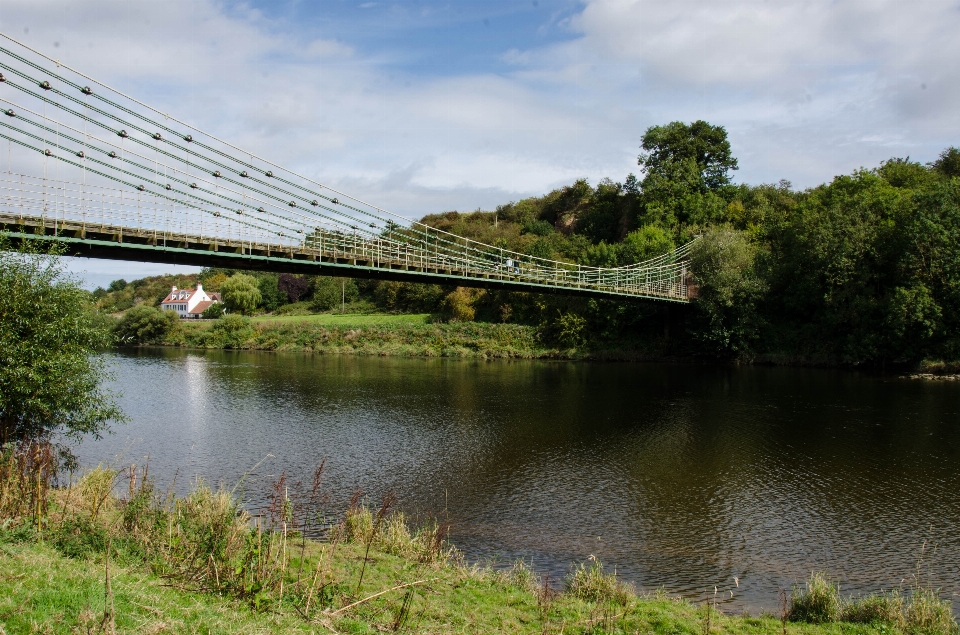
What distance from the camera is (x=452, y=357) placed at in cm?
4900

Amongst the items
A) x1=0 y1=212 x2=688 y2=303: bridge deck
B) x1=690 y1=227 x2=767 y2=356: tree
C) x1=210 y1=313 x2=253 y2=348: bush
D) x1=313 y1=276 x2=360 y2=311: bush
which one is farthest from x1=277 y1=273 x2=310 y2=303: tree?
x1=0 y1=212 x2=688 y2=303: bridge deck

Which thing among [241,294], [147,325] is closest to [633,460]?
[147,325]

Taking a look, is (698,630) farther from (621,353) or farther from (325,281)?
(325,281)

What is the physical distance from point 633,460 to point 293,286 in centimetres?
6205

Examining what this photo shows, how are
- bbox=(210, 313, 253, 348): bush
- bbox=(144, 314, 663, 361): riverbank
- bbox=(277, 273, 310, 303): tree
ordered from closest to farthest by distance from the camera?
bbox=(144, 314, 663, 361): riverbank, bbox=(210, 313, 253, 348): bush, bbox=(277, 273, 310, 303): tree

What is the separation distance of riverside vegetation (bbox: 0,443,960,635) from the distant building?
78289 mm

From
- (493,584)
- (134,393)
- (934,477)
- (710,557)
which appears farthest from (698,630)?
(134,393)


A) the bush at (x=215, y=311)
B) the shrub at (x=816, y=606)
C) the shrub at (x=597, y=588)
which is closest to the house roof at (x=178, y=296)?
the bush at (x=215, y=311)

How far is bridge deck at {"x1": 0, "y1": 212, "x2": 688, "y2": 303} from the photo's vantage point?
1759cm

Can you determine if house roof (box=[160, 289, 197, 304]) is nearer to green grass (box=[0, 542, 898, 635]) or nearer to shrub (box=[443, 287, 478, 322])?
shrub (box=[443, 287, 478, 322])

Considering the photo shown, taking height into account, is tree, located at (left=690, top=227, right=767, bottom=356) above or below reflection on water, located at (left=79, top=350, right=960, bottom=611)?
above

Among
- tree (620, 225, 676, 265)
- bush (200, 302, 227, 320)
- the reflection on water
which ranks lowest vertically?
the reflection on water

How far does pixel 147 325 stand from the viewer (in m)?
59.3

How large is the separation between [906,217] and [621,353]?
19076 mm
